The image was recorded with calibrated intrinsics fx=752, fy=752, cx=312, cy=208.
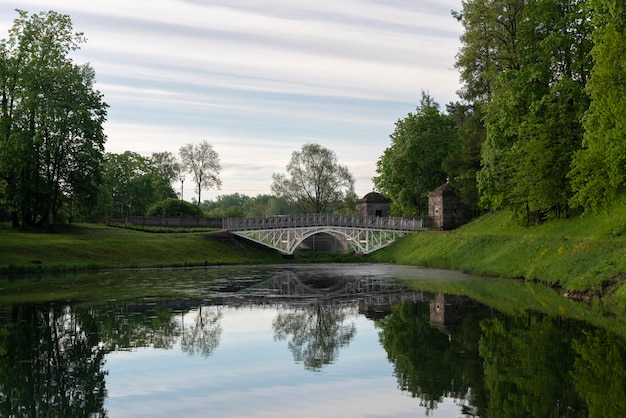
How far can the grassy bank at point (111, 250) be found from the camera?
49.4 meters

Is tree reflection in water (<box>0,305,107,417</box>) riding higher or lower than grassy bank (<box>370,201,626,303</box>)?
lower

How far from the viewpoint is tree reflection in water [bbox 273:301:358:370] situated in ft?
61.2

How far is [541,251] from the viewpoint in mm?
39031

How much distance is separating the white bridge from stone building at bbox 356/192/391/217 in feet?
31.3

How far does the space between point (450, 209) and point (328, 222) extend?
1125cm

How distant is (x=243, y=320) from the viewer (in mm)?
25609

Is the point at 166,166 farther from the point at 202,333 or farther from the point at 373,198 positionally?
the point at 202,333

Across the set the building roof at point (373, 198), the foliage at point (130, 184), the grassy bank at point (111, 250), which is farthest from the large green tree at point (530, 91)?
the foliage at point (130, 184)

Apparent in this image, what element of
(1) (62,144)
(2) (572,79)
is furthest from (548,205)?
(1) (62,144)

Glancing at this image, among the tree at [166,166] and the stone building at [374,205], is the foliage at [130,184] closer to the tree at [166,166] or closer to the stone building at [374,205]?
the tree at [166,166]

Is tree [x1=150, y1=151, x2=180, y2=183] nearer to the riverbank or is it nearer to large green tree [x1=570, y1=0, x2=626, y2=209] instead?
the riverbank

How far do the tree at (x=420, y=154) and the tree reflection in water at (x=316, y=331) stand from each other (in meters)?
48.1

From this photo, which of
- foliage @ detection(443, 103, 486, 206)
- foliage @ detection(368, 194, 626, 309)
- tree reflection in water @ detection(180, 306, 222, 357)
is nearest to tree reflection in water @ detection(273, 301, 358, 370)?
tree reflection in water @ detection(180, 306, 222, 357)

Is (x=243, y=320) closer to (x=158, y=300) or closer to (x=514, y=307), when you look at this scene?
(x=158, y=300)
